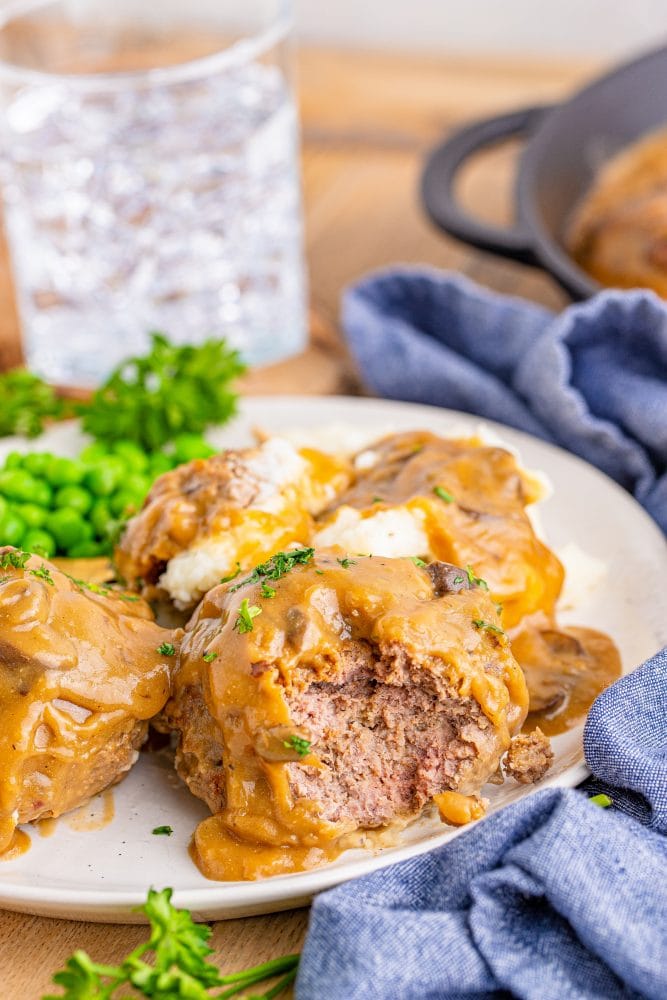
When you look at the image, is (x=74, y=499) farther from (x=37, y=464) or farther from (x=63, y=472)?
(x=37, y=464)

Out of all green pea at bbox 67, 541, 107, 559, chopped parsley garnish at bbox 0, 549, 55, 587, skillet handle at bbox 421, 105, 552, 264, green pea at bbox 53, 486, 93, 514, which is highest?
skillet handle at bbox 421, 105, 552, 264

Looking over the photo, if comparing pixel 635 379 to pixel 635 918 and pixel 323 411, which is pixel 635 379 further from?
pixel 635 918

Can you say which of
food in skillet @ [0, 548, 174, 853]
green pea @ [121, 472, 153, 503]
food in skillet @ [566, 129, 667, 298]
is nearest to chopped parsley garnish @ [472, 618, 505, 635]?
food in skillet @ [0, 548, 174, 853]

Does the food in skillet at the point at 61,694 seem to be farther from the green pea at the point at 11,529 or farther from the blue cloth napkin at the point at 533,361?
the blue cloth napkin at the point at 533,361

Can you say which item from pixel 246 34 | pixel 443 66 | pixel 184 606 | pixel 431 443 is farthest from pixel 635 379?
pixel 443 66

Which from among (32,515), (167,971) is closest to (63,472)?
(32,515)

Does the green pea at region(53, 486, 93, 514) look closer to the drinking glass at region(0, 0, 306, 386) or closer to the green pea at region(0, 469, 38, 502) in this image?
the green pea at region(0, 469, 38, 502)
